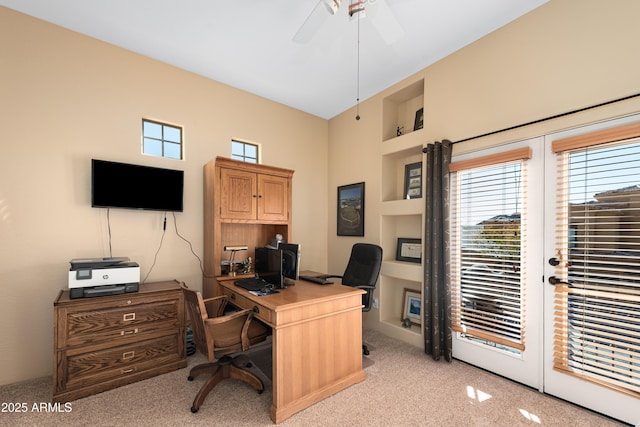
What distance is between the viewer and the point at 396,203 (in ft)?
11.8

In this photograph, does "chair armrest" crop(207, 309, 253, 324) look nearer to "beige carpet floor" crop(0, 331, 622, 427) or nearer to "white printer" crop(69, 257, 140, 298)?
"beige carpet floor" crop(0, 331, 622, 427)

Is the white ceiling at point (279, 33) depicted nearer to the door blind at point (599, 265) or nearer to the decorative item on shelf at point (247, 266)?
the door blind at point (599, 265)

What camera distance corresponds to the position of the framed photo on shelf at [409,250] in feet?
11.8

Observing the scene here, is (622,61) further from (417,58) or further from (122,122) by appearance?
(122,122)

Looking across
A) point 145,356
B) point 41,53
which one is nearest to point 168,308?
point 145,356

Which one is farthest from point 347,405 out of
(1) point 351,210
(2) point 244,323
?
(1) point 351,210

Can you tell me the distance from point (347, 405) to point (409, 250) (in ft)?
6.87

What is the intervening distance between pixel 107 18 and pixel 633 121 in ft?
14.1

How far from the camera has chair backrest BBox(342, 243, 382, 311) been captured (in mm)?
3076

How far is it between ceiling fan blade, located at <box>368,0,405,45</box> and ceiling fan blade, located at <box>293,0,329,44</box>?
369mm

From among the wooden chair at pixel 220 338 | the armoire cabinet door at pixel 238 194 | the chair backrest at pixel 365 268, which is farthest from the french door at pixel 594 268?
the armoire cabinet door at pixel 238 194


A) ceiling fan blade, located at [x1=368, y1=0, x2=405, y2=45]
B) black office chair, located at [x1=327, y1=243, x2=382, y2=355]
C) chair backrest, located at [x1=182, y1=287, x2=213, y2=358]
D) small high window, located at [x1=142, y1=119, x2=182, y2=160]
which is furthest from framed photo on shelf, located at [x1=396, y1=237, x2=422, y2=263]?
small high window, located at [x1=142, y1=119, x2=182, y2=160]

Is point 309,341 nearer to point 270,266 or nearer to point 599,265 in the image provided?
point 270,266

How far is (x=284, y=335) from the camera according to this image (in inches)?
81.8
